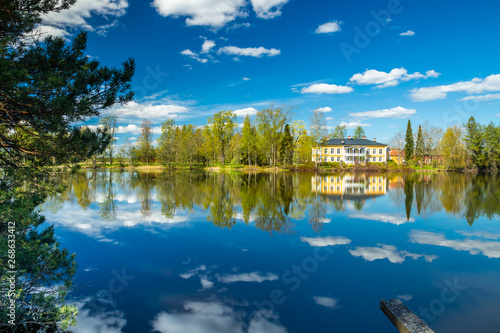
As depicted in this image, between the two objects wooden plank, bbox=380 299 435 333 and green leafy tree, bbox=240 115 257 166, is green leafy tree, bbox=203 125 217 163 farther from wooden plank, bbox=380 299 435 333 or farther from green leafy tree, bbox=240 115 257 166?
wooden plank, bbox=380 299 435 333

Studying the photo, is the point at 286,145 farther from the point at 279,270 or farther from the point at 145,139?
the point at 279,270

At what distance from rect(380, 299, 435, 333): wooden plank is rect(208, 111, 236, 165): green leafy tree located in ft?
189

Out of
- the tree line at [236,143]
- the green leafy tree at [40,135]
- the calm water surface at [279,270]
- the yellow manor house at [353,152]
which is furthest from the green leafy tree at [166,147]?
the green leafy tree at [40,135]

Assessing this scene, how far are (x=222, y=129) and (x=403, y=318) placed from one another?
5926cm

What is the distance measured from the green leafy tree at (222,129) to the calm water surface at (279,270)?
48884 millimetres

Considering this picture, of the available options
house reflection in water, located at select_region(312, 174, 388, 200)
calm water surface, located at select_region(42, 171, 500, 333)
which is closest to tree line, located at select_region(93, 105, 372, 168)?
house reflection in water, located at select_region(312, 174, 388, 200)

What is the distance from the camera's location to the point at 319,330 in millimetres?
4293

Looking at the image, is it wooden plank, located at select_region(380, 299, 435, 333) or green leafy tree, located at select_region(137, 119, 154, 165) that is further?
green leafy tree, located at select_region(137, 119, 154, 165)

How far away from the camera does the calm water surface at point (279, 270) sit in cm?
464

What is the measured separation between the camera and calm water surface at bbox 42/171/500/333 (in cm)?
464

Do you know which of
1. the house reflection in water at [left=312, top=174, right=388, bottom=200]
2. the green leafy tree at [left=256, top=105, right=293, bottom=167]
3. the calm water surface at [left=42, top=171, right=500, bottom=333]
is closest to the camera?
the calm water surface at [left=42, top=171, right=500, bottom=333]

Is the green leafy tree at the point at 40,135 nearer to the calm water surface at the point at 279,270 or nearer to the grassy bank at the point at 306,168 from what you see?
the calm water surface at the point at 279,270

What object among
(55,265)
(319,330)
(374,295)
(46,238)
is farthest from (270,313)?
(46,238)

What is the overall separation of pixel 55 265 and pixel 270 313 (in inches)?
154
